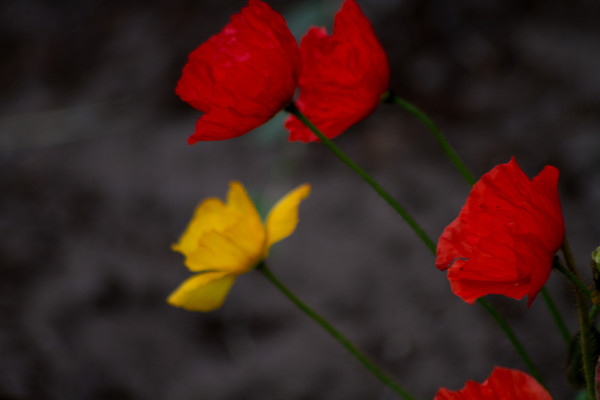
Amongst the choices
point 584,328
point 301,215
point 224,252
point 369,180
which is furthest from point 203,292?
point 301,215

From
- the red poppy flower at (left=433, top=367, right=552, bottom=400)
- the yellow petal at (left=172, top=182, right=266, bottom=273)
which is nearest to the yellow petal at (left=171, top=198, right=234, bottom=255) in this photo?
the yellow petal at (left=172, top=182, right=266, bottom=273)

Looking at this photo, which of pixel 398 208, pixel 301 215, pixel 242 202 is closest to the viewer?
pixel 398 208

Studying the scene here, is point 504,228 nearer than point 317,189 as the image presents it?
Yes

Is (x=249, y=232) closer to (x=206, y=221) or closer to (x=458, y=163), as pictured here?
(x=206, y=221)

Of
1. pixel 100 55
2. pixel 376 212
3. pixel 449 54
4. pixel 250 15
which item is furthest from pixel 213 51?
pixel 100 55

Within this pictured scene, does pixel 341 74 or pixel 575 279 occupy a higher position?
pixel 341 74

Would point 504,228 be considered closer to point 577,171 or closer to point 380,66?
point 380,66

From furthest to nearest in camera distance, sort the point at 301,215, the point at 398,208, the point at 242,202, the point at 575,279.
A: the point at 301,215 < the point at 242,202 < the point at 398,208 < the point at 575,279
